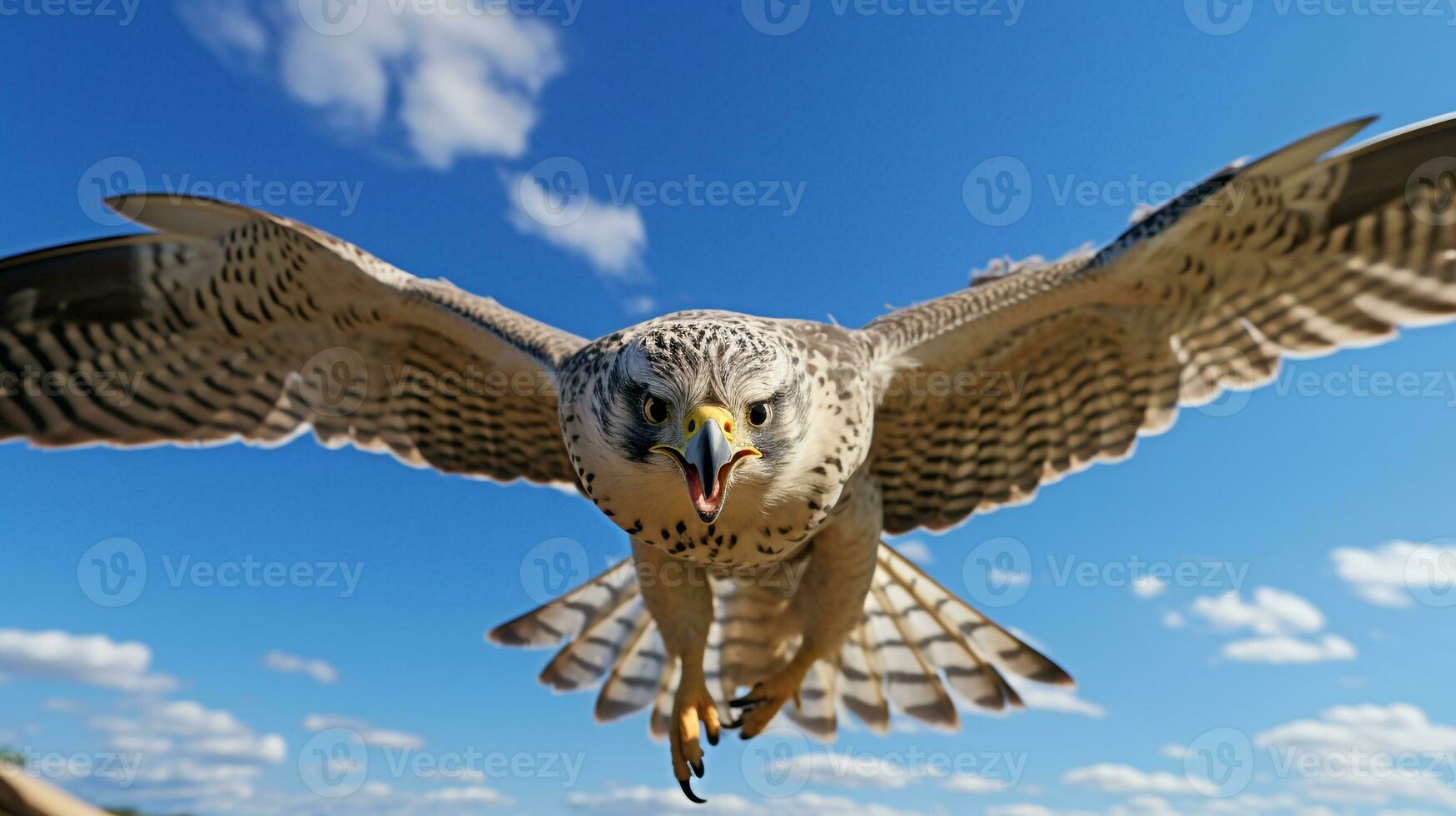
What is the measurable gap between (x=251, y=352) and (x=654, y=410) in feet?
12.0

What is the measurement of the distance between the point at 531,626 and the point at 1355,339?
4.97 meters

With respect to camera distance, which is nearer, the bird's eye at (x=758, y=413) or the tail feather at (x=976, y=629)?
the bird's eye at (x=758, y=413)

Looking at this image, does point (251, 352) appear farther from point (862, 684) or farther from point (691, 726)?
point (862, 684)

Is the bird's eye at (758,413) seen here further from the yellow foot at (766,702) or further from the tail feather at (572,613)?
the tail feather at (572,613)

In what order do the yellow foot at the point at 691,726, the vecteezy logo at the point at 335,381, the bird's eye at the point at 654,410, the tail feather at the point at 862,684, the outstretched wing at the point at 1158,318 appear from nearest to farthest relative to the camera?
the bird's eye at the point at 654,410 < the yellow foot at the point at 691,726 < the outstretched wing at the point at 1158,318 < the vecteezy logo at the point at 335,381 < the tail feather at the point at 862,684

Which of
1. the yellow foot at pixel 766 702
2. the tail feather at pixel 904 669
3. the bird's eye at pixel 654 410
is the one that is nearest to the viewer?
the bird's eye at pixel 654 410

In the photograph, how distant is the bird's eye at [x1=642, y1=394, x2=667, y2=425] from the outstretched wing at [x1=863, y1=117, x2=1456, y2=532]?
1.85 meters

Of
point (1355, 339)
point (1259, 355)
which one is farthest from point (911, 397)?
point (1355, 339)

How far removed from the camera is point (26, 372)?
5.63 m

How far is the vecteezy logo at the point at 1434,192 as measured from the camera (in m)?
4.62

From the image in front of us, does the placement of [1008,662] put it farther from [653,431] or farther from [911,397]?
[653,431]

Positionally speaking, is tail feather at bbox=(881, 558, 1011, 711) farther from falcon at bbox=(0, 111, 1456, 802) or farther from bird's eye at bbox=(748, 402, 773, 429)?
bird's eye at bbox=(748, 402, 773, 429)

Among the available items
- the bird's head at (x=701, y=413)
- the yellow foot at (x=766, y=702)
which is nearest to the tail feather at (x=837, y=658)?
the yellow foot at (x=766, y=702)

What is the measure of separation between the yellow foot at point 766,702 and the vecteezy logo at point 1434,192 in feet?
13.0
